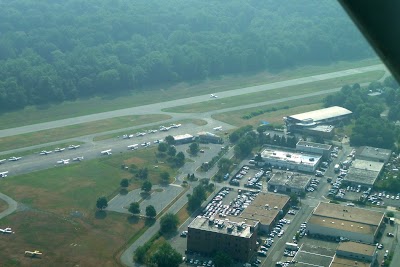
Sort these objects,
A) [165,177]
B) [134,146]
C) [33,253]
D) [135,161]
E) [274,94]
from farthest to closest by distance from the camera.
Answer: [274,94] → [134,146] → [135,161] → [165,177] → [33,253]

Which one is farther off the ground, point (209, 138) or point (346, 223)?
point (209, 138)

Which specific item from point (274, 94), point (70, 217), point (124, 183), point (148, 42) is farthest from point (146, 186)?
point (148, 42)

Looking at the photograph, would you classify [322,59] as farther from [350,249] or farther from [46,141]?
[350,249]

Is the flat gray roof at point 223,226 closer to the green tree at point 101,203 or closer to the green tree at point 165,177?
the green tree at point 101,203

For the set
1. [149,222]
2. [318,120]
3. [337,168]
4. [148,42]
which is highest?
[148,42]

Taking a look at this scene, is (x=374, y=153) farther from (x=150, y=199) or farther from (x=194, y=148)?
(x=150, y=199)

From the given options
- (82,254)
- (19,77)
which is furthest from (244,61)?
(82,254)
